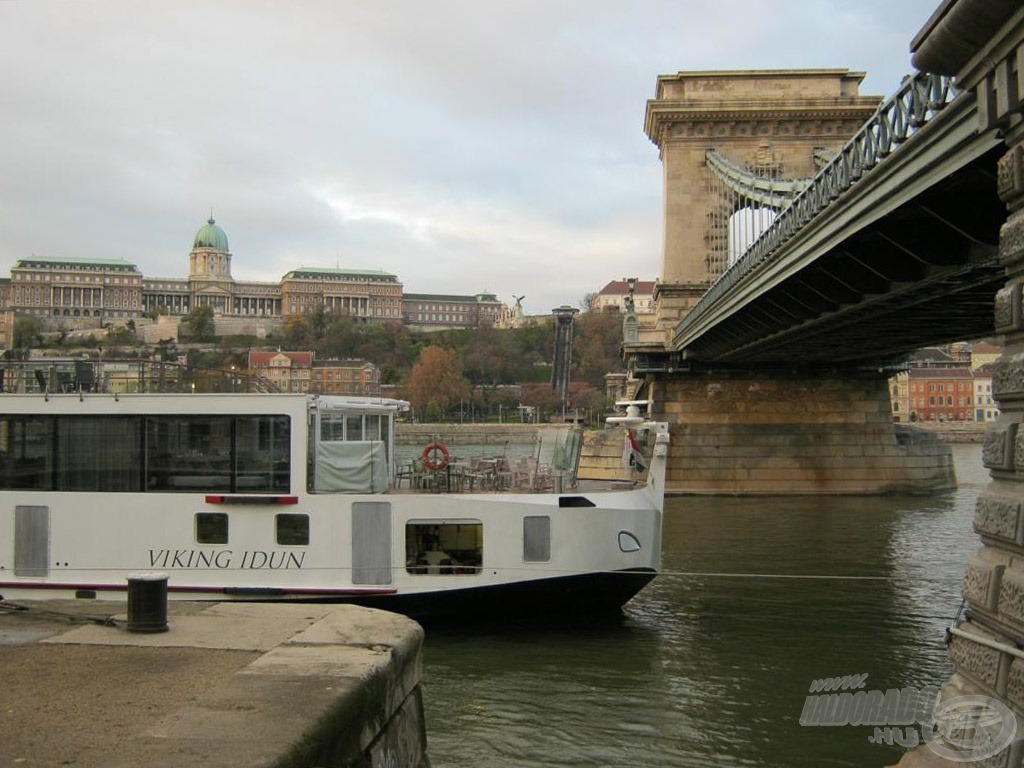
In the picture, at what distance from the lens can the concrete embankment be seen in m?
4.43

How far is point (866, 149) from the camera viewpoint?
14.8m

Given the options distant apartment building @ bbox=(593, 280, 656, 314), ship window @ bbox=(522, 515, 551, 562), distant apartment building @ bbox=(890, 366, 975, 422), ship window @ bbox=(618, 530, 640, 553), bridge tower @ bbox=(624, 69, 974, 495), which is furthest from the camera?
distant apartment building @ bbox=(593, 280, 656, 314)

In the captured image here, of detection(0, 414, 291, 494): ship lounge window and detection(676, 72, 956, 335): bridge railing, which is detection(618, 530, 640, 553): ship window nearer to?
detection(0, 414, 291, 494): ship lounge window

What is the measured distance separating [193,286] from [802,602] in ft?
632

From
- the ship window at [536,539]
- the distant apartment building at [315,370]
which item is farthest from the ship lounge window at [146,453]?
the distant apartment building at [315,370]

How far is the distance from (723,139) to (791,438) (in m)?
14.1

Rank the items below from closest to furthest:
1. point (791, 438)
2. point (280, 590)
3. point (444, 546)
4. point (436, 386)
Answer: point (280, 590)
point (444, 546)
point (791, 438)
point (436, 386)

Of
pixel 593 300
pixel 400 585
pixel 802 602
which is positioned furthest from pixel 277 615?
pixel 593 300

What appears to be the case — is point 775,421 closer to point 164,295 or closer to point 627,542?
point 627,542

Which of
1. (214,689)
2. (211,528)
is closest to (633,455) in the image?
(211,528)

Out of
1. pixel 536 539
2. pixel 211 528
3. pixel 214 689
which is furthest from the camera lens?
pixel 211 528

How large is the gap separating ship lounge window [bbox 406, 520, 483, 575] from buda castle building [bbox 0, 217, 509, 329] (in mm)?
169363

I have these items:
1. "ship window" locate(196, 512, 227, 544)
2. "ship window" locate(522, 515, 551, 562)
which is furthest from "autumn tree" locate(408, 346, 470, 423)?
"ship window" locate(522, 515, 551, 562)

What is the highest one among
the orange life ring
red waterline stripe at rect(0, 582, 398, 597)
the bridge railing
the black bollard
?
the bridge railing
